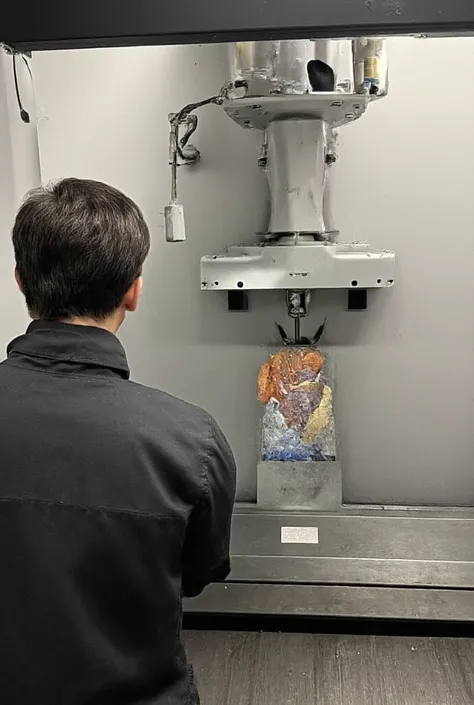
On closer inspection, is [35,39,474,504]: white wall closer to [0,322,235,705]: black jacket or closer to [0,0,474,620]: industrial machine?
[0,0,474,620]: industrial machine

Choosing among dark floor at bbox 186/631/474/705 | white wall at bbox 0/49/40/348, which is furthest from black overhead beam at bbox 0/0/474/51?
dark floor at bbox 186/631/474/705

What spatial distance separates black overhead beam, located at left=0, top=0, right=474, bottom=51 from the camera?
2.72 feet

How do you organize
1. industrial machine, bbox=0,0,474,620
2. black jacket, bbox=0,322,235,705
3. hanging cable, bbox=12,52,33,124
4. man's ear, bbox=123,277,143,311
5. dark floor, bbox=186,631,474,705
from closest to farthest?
black jacket, bbox=0,322,235,705 < man's ear, bbox=123,277,143,311 < dark floor, bbox=186,631,474,705 < industrial machine, bbox=0,0,474,620 < hanging cable, bbox=12,52,33,124

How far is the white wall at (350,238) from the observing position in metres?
1.85

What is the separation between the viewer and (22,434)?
0.67 m

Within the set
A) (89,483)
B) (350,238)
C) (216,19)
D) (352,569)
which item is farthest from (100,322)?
(350,238)

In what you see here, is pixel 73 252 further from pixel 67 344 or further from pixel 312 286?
pixel 312 286

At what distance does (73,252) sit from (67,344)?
0.33ft

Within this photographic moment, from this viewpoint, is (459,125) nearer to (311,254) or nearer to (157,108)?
(311,254)

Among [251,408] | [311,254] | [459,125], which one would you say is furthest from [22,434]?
[459,125]

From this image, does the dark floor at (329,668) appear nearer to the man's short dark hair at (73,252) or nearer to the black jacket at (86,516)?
the black jacket at (86,516)

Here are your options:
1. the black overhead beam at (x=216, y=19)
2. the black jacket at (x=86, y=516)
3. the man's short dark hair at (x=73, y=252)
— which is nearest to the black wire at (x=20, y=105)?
the black overhead beam at (x=216, y=19)

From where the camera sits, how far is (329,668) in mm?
1433

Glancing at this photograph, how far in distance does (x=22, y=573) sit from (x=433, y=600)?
1174 mm
